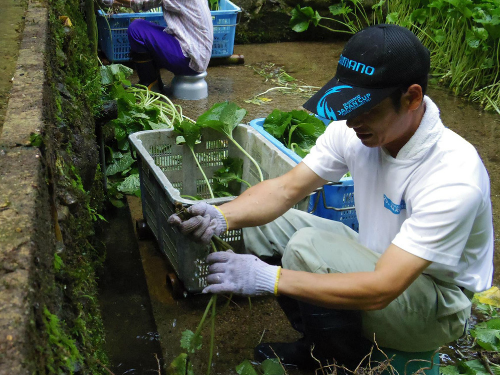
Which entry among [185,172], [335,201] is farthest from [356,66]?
[185,172]

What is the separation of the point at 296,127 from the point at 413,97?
1.46 metres

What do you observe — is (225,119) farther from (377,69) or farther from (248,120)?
(248,120)

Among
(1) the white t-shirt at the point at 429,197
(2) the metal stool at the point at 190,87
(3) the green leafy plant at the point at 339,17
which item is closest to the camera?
(1) the white t-shirt at the point at 429,197

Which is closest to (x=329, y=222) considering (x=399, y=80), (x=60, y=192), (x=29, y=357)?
(x=399, y=80)

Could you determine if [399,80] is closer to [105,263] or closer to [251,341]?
[251,341]

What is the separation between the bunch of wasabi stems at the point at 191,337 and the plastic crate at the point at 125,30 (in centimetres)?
386

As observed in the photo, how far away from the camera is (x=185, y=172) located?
10.5ft

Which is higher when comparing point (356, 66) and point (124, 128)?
point (356, 66)

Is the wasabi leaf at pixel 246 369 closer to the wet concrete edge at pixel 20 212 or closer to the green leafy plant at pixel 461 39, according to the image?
the wet concrete edge at pixel 20 212

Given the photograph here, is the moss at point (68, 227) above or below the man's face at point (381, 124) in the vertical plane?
below

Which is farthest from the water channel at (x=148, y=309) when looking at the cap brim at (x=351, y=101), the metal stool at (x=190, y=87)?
the metal stool at (x=190, y=87)

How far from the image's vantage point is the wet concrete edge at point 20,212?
1037mm

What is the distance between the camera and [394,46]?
1.78 meters

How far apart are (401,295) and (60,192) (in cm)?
125
